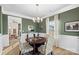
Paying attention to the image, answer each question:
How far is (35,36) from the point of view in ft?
6.13

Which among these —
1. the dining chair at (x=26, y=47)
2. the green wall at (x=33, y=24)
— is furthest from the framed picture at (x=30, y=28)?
the dining chair at (x=26, y=47)

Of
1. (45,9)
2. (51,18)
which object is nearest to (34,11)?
(45,9)

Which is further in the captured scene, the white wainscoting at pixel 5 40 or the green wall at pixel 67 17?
the green wall at pixel 67 17

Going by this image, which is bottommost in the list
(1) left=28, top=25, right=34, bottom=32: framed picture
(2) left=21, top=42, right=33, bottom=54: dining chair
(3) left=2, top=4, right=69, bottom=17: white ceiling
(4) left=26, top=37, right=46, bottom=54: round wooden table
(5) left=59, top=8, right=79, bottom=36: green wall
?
(2) left=21, top=42, right=33, bottom=54: dining chair

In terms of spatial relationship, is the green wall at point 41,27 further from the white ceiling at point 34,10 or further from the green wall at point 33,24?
the white ceiling at point 34,10

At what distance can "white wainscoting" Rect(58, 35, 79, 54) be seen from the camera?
1859 millimetres

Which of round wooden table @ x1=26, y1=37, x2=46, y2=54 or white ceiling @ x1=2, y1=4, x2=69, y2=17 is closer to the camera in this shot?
white ceiling @ x1=2, y1=4, x2=69, y2=17

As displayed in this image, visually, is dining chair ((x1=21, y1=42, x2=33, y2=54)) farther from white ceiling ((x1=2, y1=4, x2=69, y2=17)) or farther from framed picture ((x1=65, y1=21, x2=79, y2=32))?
framed picture ((x1=65, y1=21, x2=79, y2=32))

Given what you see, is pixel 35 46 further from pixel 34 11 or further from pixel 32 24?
pixel 34 11

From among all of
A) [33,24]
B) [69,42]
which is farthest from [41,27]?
[69,42]

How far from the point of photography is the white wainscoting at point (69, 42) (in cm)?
186

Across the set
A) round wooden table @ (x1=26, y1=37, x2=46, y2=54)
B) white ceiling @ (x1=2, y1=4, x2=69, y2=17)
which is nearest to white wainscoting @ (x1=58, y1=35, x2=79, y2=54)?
round wooden table @ (x1=26, y1=37, x2=46, y2=54)

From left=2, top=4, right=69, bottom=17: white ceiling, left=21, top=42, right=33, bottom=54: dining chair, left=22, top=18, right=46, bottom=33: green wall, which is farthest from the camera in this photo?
left=21, top=42, right=33, bottom=54: dining chair

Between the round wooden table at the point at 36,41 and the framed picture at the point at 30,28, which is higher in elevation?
the framed picture at the point at 30,28
